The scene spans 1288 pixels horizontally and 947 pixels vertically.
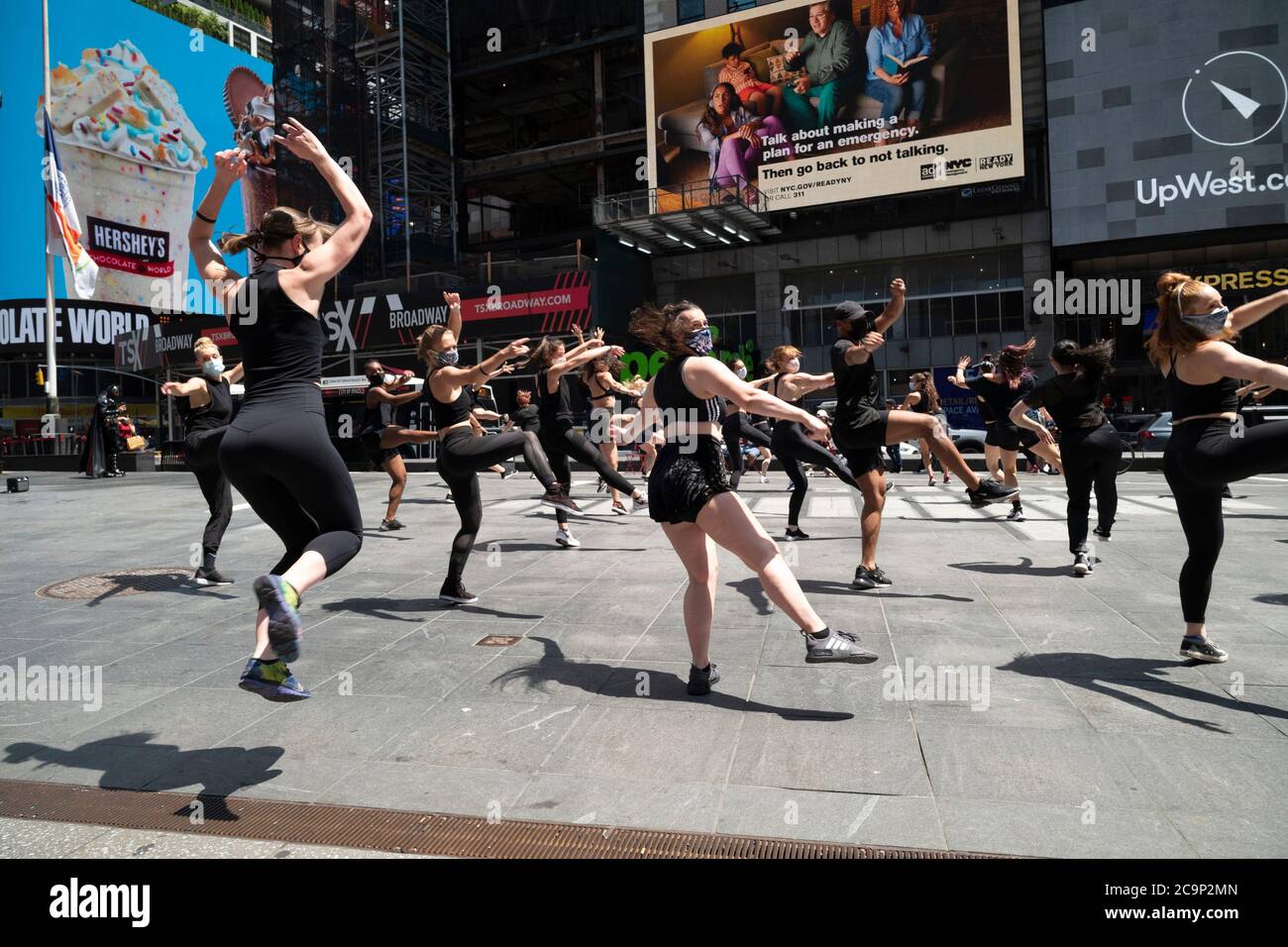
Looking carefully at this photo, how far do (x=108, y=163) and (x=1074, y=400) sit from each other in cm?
5790

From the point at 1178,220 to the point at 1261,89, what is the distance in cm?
452

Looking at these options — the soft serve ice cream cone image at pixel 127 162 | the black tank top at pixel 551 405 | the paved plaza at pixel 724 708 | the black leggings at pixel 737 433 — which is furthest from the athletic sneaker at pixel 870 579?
the soft serve ice cream cone image at pixel 127 162

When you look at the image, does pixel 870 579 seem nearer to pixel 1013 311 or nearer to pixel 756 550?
pixel 756 550

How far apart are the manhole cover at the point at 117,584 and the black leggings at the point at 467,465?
108 inches

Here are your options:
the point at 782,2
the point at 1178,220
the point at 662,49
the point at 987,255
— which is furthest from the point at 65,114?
the point at 1178,220

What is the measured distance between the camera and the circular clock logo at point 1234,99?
27078 millimetres

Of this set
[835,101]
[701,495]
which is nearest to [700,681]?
[701,495]

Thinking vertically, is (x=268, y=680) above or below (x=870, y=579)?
above

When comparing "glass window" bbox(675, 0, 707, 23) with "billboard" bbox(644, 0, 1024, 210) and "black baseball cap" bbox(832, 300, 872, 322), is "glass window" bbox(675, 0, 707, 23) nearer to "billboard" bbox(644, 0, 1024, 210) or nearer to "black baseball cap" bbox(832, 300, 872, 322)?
"billboard" bbox(644, 0, 1024, 210)

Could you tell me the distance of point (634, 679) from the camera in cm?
450

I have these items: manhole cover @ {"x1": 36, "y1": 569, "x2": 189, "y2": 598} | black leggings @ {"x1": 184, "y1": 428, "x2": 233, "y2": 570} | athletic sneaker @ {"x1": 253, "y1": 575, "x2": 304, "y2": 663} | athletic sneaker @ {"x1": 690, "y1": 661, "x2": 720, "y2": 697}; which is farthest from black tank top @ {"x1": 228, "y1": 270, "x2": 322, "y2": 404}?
manhole cover @ {"x1": 36, "y1": 569, "x2": 189, "y2": 598}

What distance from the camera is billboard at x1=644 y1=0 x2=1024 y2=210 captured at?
27953mm
